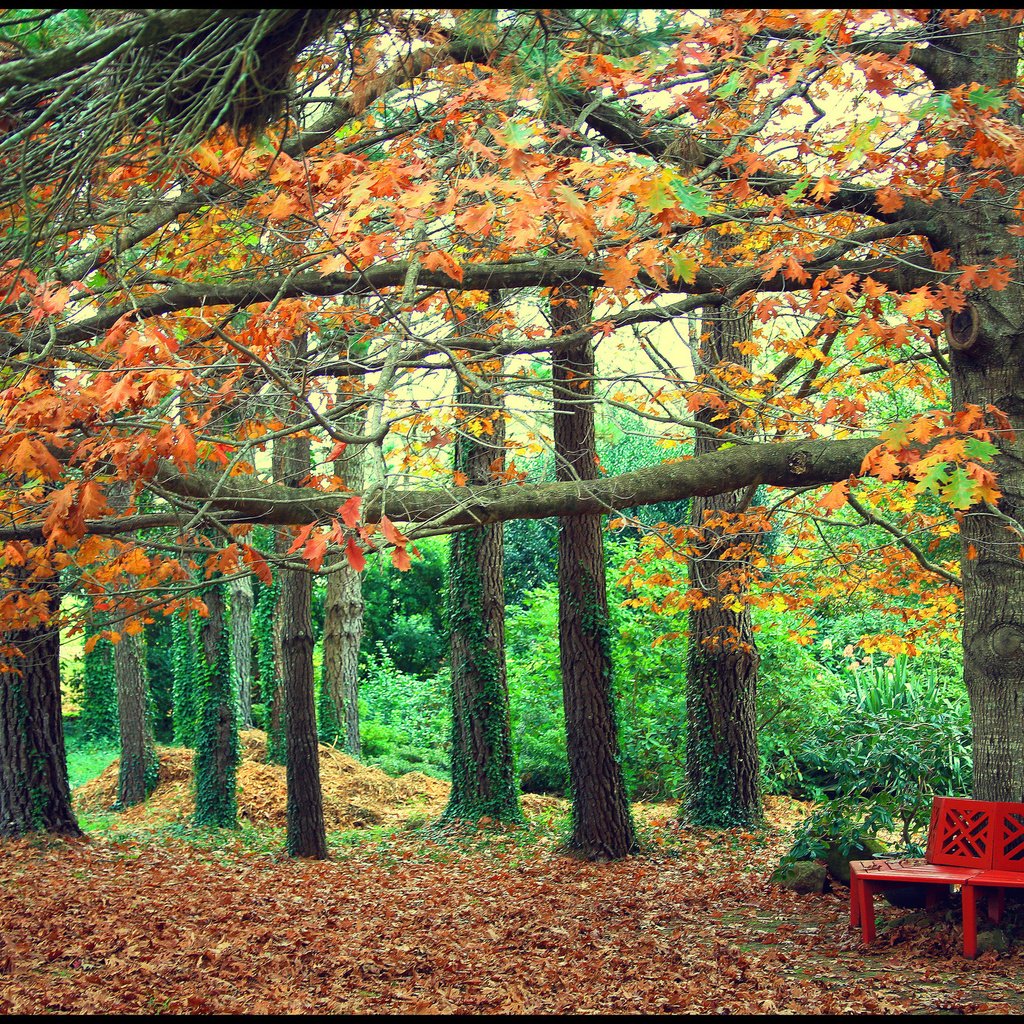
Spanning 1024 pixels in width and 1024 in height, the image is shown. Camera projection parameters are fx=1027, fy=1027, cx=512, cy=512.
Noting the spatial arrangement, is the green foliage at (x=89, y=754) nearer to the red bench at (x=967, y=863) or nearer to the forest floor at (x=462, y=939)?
the forest floor at (x=462, y=939)

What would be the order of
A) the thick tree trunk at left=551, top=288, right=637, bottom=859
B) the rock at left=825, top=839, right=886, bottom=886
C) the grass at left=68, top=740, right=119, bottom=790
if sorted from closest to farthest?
the rock at left=825, top=839, right=886, bottom=886, the thick tree trunk at left=551, top=288, right=637, bottom=859, the grass at left=68, top=740, right=119, bottom=790

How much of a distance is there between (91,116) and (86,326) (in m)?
1.85

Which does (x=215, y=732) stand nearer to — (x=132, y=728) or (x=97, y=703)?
(x=132, y=728)

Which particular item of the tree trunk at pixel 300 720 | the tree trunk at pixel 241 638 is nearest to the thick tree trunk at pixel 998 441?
the tree trunk at pixel 300 720

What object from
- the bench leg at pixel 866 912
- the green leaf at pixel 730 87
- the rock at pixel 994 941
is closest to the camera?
the green leaf at pixel 730 87

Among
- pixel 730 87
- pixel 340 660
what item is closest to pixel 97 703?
pixel 340 660

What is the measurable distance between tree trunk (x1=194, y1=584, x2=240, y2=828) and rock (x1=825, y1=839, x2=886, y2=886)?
320 inches

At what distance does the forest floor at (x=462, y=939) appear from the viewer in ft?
18.5

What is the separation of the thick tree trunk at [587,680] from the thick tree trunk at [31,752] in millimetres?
5195

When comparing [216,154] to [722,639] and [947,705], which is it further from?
[947,705]

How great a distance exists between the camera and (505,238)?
767 centimetres

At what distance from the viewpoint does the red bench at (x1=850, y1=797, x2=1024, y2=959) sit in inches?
244

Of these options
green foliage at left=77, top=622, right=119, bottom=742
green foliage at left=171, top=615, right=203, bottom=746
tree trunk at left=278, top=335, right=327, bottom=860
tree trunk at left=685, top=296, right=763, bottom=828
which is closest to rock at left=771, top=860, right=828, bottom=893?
tree trunk at left=685, top=296, right=763, bottom=828

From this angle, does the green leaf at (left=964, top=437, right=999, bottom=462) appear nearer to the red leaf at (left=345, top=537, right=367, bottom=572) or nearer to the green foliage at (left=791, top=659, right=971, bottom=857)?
the red leaf at (left=345, top=537, right=367, bottom=572)
